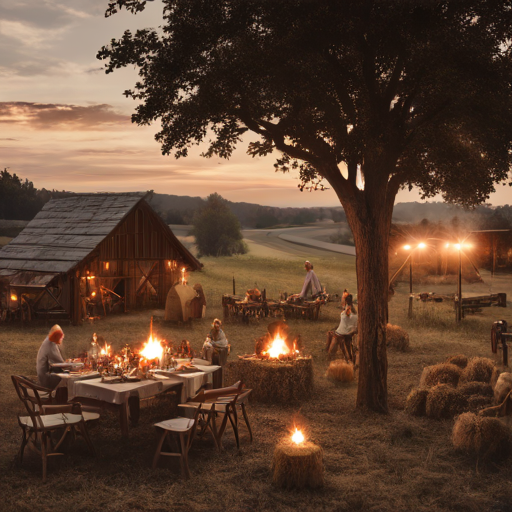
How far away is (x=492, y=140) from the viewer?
1155 centimetres

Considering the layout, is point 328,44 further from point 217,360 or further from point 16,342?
point 16,342

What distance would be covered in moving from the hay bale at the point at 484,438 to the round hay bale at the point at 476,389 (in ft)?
6.69

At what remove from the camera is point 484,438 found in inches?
334

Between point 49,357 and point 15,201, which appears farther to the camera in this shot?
point 15,201

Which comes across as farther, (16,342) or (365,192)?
(16,342)

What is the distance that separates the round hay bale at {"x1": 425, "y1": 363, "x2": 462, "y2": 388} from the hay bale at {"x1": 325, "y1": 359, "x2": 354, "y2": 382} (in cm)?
172

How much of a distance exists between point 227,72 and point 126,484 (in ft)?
22.5

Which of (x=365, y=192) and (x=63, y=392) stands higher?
(x=365, y=192)

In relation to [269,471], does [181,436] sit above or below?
above

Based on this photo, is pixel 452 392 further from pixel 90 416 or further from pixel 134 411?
pixel 90 416

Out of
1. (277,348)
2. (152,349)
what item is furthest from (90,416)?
(277,348)

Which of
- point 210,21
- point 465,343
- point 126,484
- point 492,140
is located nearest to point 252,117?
point 210,21

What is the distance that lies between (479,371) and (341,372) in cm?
285

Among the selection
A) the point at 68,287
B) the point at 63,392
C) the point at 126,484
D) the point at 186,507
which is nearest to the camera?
the point at 186,507
